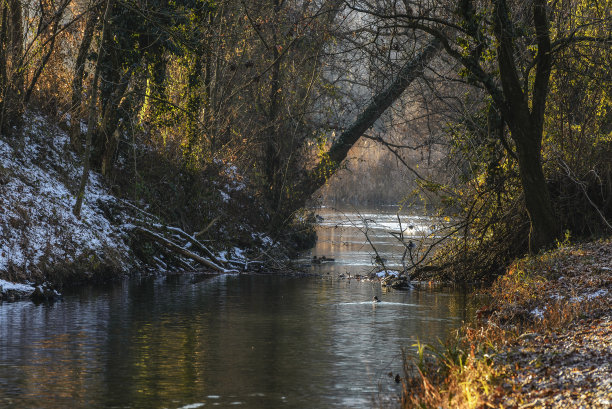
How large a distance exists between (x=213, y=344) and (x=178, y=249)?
10118 mm

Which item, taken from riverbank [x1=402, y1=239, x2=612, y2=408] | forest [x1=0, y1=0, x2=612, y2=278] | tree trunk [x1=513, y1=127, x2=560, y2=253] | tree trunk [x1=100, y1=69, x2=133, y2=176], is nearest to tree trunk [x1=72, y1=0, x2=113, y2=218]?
forest [x1=0, y1=0, x2=612, y2=278]

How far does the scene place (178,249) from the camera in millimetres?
22781

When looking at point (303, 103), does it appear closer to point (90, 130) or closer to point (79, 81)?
point (79, 81)

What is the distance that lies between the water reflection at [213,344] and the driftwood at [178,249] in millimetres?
2641

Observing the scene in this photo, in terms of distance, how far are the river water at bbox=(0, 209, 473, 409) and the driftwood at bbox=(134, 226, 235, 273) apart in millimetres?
2528

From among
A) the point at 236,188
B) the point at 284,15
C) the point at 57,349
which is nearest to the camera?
the point at 57,349

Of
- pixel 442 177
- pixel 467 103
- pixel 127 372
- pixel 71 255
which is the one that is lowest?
pixel 127 372

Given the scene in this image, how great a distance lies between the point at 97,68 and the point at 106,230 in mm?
4288

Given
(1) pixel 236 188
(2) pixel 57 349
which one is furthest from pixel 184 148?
(2) pixel 57 349

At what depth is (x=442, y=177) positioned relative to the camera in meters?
24.0

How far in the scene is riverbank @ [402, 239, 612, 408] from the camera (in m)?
8.05

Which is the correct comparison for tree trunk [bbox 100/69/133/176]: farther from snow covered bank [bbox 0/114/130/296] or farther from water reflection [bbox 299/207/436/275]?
water reflection [bbox 299/207/436/275]

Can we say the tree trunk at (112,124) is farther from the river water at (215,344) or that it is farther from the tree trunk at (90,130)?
the river water at (215,344)

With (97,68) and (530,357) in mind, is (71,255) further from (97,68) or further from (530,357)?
(530,357)
